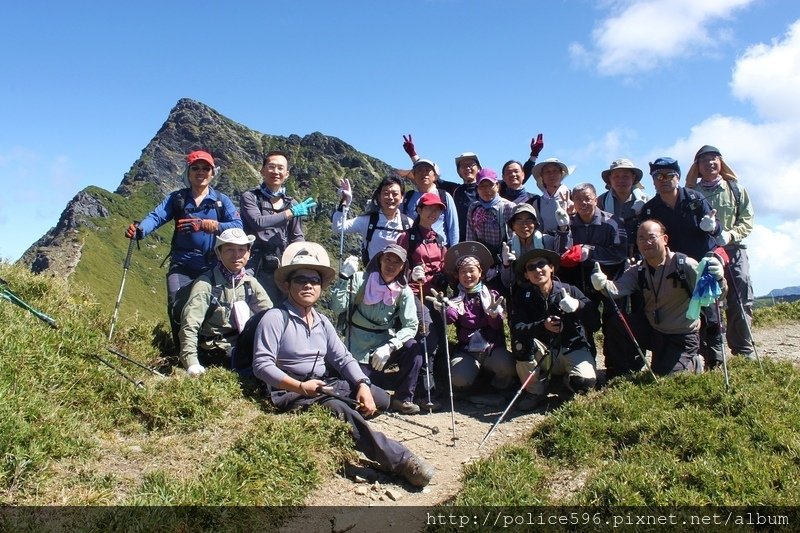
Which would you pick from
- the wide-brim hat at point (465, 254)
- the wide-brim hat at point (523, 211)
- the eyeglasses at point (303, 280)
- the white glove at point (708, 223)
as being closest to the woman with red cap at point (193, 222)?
the eyeglasses at point (303, 280)

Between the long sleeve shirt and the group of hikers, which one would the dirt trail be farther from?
the long sleeve shirt

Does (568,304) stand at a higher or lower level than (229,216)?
lower

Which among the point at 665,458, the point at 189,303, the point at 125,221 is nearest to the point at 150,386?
the point at 189,303

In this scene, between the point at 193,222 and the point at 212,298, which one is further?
the point at 193,222

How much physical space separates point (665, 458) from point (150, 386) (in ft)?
21.3

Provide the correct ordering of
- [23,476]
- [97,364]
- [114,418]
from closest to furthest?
[23,476], [114,418], [97,364]

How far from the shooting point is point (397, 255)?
944 cm

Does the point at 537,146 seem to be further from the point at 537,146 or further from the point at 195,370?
the point at 195,370

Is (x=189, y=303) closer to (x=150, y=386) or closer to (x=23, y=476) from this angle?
(x=150, y=386)

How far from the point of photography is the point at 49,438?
5754 mm

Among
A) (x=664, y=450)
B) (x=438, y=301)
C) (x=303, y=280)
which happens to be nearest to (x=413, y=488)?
(x=664, y=450)

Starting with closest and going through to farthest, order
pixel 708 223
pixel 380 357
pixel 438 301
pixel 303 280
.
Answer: pixel 303 280, pixel 380 357, pixel 708 223, pixel 438 301

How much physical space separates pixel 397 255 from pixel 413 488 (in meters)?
3.90

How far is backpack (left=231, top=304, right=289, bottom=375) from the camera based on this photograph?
28.5ft
